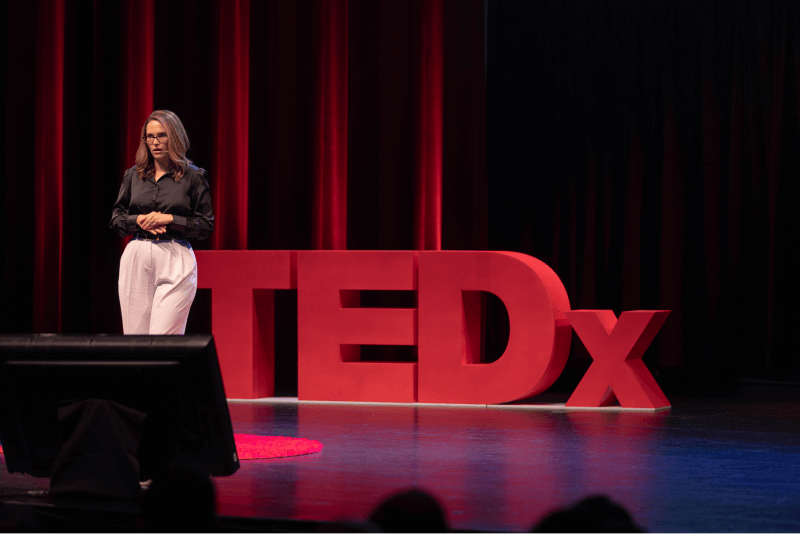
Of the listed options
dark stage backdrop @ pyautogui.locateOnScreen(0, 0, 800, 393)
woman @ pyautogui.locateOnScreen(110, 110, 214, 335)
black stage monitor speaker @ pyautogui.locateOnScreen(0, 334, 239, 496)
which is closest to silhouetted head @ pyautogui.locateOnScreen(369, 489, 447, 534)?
black stage monitor speaker @ pyautogui.locateOnScreen(0, 334, 239, 496)

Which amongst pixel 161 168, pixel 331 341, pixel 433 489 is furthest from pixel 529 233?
pixel 433 489

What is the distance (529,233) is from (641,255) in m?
0.71

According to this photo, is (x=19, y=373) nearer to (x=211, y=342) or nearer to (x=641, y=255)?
(x=211, y=342)

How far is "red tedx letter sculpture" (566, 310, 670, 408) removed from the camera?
15.5ft

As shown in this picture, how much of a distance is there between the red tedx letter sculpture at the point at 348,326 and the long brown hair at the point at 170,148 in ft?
6.12

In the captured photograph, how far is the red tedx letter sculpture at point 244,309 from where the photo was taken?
5.32 metres

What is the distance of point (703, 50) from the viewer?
585 cm

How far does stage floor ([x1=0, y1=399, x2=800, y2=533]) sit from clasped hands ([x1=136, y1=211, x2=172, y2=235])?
34.4 inches

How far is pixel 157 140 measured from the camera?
11.2ft

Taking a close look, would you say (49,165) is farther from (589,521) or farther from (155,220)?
(589,521)

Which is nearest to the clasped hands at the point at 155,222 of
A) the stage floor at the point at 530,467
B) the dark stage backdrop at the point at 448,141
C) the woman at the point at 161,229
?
the woman at the point at 161,229

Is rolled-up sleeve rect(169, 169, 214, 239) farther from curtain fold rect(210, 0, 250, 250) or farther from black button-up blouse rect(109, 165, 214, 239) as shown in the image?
curtain fold rect(210, 0, 250, 250)

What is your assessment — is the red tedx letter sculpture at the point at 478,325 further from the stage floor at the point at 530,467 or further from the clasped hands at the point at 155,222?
the clasped hands at the point at 155,222

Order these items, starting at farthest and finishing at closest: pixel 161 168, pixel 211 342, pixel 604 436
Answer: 1. pixel 604 436
2. pixel 161 168
3. pixel 211 342
